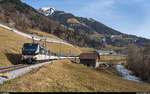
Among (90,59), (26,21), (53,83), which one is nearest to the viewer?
(53,83)

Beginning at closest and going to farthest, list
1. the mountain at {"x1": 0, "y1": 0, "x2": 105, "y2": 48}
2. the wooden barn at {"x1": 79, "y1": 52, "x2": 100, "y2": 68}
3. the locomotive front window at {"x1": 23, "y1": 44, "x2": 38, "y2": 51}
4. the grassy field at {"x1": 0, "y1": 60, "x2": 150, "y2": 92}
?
1. the grassy field at {"x1": 0, "y1": 60, "x2": 150, "y2": 92}
2. the locomotive front window at {"x1": 23, "y1": 44, "x2": 38, "y2": 51}
3. the wooden barn at {"x1": 79, "y1": 52, "x2": 100, "y2": 68}
4. the mountain at {"x1": 0, "y1": 0, "x2": 105, "y2": 48}

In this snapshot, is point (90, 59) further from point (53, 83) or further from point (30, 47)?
point (53, 83)

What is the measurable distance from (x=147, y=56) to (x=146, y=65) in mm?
4314

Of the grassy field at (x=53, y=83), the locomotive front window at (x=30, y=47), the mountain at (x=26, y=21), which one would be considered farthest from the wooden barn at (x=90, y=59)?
the mountain at (x=26, y=21)

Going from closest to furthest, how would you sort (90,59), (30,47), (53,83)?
(53,83)
(30,47)
(90,59)

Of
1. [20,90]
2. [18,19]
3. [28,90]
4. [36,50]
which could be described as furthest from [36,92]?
[18,19]

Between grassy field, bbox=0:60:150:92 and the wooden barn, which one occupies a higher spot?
grassy field, bbox=0:60:150:92

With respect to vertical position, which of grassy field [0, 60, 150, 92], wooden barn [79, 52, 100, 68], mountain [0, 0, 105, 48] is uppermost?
mountain [0, 0, 105, 48]

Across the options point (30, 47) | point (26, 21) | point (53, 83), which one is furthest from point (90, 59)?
point (26, 21)

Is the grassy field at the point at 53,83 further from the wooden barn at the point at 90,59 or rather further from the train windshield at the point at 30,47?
the wooden barn at the point at 90,59

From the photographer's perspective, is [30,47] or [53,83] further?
[30,47]

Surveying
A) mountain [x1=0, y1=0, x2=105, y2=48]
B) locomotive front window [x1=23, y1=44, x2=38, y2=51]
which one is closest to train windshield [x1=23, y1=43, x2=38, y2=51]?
locomotive front window [x1=23, y1=44, x2=38, y2=51]

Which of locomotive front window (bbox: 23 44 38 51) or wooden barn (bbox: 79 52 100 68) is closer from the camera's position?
locomotive front window (bbox: 23 44 38 51)

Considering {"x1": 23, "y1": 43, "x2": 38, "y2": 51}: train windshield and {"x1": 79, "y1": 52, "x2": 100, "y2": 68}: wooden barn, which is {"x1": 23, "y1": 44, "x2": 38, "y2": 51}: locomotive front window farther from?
{"x1": 79, "y1": 52, "x2": 100, "y2": 68}: wooden barn
